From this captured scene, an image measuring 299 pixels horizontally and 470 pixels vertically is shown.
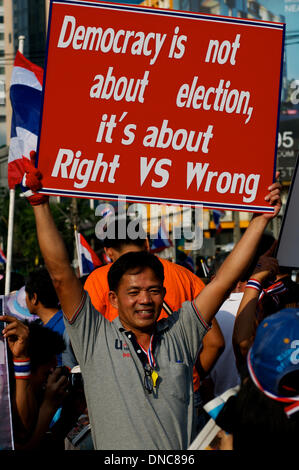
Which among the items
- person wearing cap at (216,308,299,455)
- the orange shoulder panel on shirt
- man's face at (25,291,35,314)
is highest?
person wearing cap at (216,308,299,455)

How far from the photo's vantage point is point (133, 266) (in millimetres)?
3096

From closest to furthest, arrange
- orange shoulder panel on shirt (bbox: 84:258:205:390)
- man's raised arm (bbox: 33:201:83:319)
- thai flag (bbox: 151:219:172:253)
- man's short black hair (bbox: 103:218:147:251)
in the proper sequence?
1. man's raised arm (bbox: 33:201:83:319)
2. orange shoulder panel on shirt (bbox: 84:258:205:390)
3. man's short black hair (bbox: 103:218:147:251)
4. thai flag (bbox: 151:219:172:253)

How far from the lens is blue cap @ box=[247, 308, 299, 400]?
197cm

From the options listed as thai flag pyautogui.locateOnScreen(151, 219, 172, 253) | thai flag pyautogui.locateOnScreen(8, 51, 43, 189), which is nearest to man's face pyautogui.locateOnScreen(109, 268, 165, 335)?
thai flag pyautogui.locateOnScreen(8, 51, 43, 189)

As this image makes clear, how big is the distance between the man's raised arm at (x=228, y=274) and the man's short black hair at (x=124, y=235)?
3.98 feet

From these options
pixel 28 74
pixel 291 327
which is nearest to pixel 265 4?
pixel 28 74

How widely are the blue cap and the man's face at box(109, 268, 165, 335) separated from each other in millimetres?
934

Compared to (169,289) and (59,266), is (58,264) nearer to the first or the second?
(59,266)

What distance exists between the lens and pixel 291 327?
81.8 inches

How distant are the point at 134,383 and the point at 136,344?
0.59 feet

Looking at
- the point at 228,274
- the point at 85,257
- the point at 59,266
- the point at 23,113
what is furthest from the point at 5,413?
the point at 85,257

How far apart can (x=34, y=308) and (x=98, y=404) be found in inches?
77.8

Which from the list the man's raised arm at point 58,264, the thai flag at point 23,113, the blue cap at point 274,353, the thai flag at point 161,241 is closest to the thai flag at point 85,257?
the thai flag at point 23,113

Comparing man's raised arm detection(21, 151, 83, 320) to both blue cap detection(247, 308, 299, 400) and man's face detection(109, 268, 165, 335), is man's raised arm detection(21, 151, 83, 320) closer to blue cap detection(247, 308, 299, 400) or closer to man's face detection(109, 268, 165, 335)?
man's face detection(109, 268, 165, 335)
